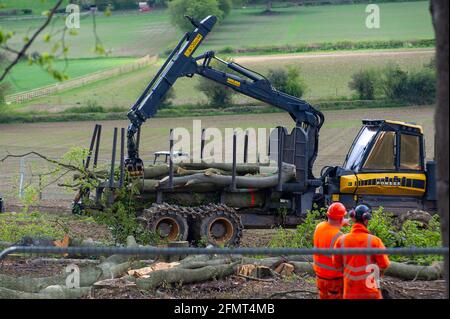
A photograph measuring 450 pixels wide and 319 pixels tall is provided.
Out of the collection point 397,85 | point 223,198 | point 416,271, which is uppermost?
point 397,85

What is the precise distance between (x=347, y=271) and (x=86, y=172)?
10.5 metres

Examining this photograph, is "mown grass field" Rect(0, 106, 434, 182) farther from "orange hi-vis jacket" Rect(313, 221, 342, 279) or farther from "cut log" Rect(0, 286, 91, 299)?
"orange hi-vis jacket" Rect(313, 221, 342, 279)

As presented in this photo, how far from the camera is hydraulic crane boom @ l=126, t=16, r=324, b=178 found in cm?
2158

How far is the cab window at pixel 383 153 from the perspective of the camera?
19844 mm

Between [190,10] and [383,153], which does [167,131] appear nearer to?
[383,153]

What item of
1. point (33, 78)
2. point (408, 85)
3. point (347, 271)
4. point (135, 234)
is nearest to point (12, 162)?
point (135, 234)

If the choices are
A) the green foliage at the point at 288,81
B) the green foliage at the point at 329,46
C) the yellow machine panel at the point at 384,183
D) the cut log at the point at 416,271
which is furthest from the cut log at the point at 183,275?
the green foliage at the point at 329,46

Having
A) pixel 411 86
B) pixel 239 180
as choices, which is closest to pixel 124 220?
pixel 239 180

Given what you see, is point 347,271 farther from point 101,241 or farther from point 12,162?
point 12,162

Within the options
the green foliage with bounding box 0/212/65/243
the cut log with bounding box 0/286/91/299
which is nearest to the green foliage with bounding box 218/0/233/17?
the green foliage with bounding box 0/212/65/243

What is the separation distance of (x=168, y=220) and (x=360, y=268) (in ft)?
32.6

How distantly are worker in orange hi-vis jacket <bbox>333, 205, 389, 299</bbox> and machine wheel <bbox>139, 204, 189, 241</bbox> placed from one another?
9.44m

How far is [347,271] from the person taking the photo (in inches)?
395

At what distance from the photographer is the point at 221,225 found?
1994cm
